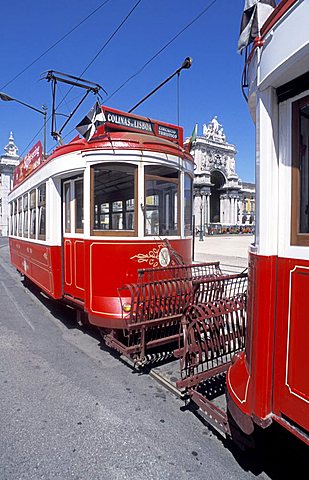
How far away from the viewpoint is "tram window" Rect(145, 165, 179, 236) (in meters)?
4.48

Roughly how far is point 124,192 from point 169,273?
131 centimetres

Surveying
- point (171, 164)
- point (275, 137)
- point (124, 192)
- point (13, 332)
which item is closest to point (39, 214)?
point (13, 332)

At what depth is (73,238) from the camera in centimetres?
505

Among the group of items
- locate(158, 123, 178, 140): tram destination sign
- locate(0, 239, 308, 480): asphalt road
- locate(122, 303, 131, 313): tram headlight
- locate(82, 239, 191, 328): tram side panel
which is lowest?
locate(0, 239, 308, 480): asphalt road

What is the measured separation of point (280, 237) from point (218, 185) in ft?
256

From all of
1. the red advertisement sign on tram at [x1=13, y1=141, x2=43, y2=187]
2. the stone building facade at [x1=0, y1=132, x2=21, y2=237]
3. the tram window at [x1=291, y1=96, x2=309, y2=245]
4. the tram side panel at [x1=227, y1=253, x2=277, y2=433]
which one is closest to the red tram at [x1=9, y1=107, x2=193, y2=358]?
the red advertisement sign on tram at [x1=13, y1=141, x2=43, y2=187]

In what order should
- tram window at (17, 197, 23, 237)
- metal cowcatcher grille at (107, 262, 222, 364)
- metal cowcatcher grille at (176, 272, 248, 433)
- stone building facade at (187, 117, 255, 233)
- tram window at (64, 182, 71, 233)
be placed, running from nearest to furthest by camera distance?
metal cowcatcher grille at (176, 272, 248, 433) → metal cowcatcher grille at (107, 262, 222, 364) → tram window at (64, 182, 71, 233) → tram window at (17, 197, 23, 237) → stone building facade at (187, 117, 255, 233)

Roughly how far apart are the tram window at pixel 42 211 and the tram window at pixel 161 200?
2.45 m

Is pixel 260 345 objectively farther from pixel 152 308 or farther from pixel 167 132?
pixel 167 132

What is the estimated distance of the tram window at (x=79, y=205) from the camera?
4852 millimetres

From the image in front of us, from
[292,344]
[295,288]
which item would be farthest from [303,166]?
[292,344]

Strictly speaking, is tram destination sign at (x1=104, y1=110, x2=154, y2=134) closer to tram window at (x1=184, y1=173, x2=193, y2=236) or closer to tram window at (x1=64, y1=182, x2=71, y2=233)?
tram window at (x1=184, y1=173, x2=193, y2=236)

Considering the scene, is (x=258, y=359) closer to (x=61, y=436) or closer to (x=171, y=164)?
(x=61, y=436)

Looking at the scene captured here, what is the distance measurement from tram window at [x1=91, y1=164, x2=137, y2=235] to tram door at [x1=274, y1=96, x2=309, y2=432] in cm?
267
